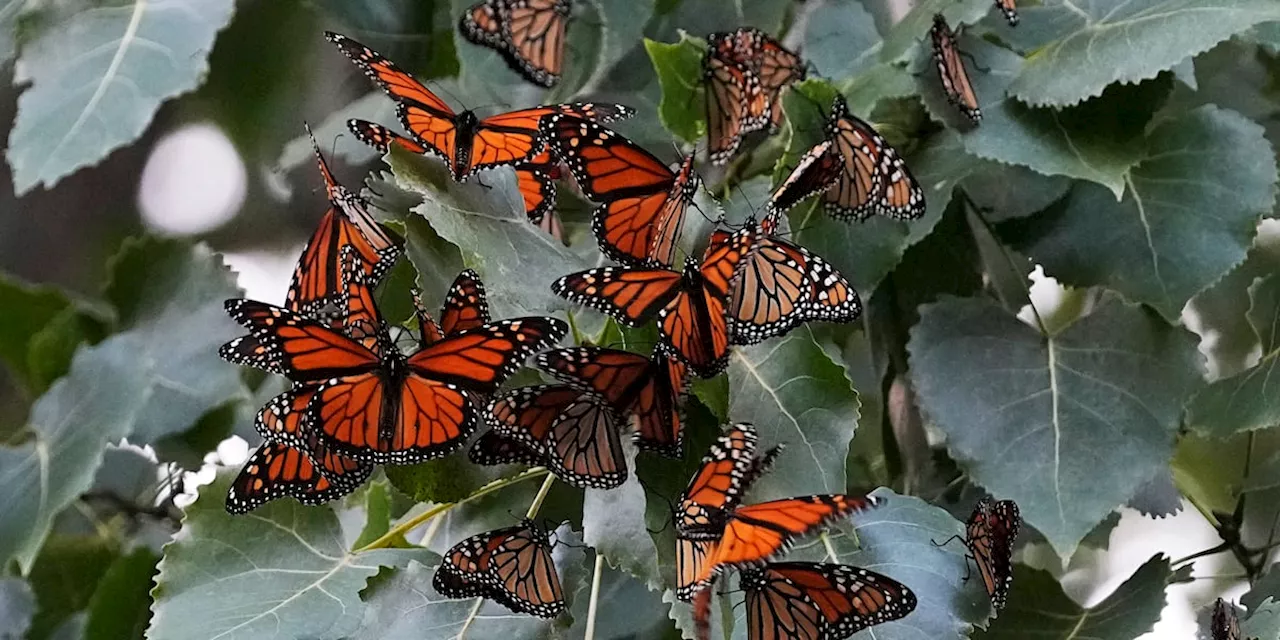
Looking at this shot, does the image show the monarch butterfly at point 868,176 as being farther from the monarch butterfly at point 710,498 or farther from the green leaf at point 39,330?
the green leaf at point 39,330

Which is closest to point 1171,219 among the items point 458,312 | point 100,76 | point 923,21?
point 923,21

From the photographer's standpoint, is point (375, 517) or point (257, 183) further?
point (257, 183)

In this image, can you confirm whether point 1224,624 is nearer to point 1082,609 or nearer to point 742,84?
point 1082,609

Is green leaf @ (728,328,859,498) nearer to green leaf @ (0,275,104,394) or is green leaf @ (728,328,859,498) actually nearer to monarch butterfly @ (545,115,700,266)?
monarch butterfly @ (545,115,700,266)

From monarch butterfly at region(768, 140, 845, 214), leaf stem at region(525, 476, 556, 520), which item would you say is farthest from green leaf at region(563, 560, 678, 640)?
monarch butterfly at region(768, 140, 845, 214)

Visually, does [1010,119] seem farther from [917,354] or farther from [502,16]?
[502,16]

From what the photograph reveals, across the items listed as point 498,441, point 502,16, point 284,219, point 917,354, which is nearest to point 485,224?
point 498,441
